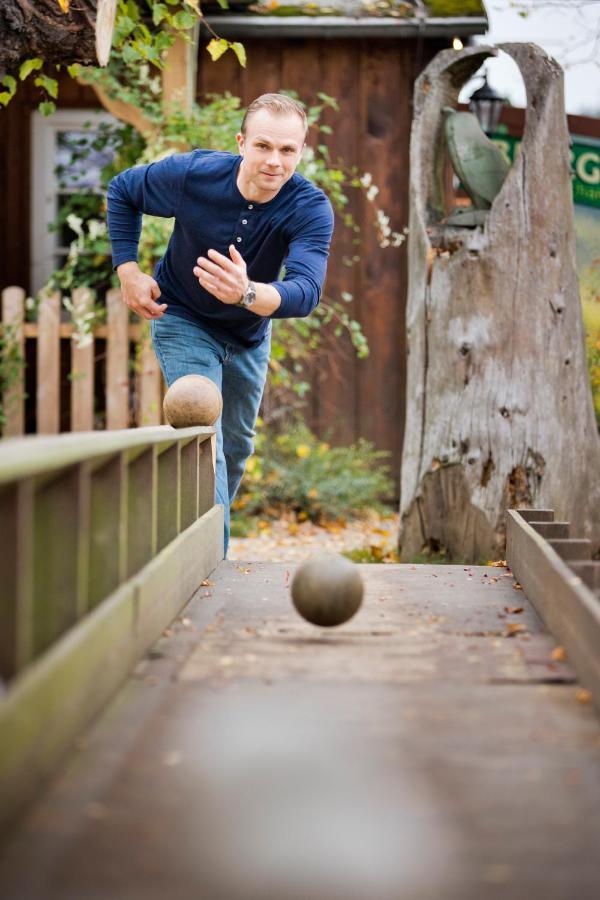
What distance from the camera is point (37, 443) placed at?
5.49ft

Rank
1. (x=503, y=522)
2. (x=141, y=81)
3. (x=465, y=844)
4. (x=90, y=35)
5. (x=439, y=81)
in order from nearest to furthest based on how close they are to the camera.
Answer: (x=465, y=844), (x=90, y=35), (x=503, y=522), (x=439, y=81), (x=141, y=81)

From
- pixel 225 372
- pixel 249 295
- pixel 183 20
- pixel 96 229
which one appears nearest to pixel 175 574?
pixel 249 295

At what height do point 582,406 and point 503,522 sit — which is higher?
point 582,406

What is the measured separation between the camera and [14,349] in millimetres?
7398

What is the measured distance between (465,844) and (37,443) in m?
0.85

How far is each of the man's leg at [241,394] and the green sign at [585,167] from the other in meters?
4.68

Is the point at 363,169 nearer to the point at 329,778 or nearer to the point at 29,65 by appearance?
the point at 29,65

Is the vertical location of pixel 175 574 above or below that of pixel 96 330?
below

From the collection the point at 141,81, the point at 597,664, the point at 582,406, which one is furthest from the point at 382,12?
the point at 597,664

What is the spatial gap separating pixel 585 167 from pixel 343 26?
2.15 meters

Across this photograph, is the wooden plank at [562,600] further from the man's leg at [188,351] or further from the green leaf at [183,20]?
the green leaf at [183,20]

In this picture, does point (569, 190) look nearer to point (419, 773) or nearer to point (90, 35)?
point (90, 35)

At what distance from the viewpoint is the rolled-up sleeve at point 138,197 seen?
13.5 ft

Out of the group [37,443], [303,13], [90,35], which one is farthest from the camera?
[303,13]
